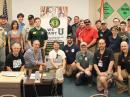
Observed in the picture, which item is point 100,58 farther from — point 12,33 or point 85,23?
point 12,33

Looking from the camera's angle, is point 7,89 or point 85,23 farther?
point 85,23

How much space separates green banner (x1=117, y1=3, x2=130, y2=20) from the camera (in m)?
9.46

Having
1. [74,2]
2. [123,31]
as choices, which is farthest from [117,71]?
[74,2]

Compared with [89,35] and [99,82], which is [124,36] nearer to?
[89,35]

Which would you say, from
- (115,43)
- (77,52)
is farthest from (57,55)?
(115,43)

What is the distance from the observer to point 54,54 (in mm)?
7430

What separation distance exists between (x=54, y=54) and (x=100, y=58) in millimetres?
1230

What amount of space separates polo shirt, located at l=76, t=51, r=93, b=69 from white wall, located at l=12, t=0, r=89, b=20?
2111 mm

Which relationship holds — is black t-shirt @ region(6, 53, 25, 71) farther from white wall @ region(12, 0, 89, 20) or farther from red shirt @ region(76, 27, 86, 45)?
white wall @ region(12, 0, 89, 20)

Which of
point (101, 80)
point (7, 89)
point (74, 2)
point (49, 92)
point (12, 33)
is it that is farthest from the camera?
point (74, 2)

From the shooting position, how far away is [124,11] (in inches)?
373

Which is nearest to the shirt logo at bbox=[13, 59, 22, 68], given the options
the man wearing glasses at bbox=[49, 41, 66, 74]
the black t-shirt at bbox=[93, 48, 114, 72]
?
the man wearing glasses at bbox=[49, 41, 66, 74]

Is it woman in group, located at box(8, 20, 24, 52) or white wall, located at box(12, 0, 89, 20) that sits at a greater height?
white wall, located at box(12, 0, 89, 20)

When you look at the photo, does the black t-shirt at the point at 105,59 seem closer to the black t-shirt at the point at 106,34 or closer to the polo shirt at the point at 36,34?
the black t-shirt at the point at 106,34
